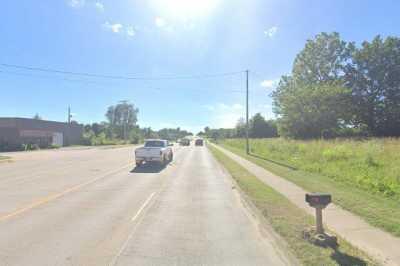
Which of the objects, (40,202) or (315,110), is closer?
(40,202)

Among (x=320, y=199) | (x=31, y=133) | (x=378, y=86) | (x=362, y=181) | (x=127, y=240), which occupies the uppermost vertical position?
(x=378, y=86)

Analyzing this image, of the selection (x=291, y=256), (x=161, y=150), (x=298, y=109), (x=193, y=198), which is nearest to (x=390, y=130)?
(x=298, y=109)

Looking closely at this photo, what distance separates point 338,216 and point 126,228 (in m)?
4.78

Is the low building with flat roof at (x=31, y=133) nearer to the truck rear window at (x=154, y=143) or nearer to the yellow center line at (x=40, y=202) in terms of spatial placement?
the truck rear window at (x=154, y=143)

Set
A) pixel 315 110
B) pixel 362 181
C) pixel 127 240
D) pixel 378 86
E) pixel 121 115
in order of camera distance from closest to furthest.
Answer: pixel 127 240, pixel 362 181, pixel 315 110, pixel 378 86, pixel 121 115

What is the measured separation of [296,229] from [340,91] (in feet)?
175

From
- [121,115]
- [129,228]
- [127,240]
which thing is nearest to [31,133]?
[129,228]

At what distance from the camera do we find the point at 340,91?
179ft

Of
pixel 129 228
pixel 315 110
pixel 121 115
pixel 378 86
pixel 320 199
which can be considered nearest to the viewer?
pixel 320 199

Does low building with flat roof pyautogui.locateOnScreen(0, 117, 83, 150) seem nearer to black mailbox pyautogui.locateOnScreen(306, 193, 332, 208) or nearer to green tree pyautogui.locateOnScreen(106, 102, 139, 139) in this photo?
black mailbox pyautogui.locateOnScreen(306, 193, 332, 208)

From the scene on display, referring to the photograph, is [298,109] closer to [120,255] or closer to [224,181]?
[224,181]

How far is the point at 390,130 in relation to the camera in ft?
192

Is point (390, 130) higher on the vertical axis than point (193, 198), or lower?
higher

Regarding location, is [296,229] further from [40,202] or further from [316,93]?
[316,93]
